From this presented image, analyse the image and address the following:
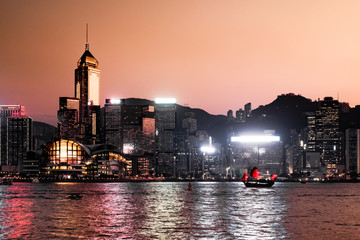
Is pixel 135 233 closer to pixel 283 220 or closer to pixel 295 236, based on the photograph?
pixel 295 236

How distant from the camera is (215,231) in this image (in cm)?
5853

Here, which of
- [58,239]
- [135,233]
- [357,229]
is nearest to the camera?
[58,239]

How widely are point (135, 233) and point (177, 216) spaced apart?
21.4 m

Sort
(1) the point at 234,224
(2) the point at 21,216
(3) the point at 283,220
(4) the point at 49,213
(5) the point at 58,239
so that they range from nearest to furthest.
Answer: (5) the point at 58,239, (1) the point at 234,224, (3) the point at 283,220, (2) the point at 21,216, (4) the point at 49,213

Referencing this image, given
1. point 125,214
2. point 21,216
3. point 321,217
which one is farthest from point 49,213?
point 321,217

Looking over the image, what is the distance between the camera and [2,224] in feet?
215

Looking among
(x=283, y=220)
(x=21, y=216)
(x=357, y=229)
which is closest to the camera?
(x=357, y=229)

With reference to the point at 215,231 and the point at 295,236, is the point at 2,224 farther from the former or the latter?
the point at 295,236

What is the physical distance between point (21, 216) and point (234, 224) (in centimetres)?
3348

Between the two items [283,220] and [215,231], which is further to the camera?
[283,220]

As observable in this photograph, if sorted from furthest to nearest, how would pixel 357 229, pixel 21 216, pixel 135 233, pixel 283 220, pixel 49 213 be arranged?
pixel 49 213, pixel 21 216, pixel 283 220, pixel 357 229, pixel 135 233

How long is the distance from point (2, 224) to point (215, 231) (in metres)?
28.0

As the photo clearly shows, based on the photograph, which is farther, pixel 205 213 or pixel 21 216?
pixel 205 213

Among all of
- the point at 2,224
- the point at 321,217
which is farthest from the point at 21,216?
the point at 321,217
